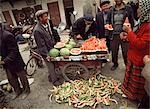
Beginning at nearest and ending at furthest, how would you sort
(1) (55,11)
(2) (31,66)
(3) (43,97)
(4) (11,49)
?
1. (4) (11,49)
2. (3) (43,97)
3. (2) (31,66)
4. (1) (55,11)

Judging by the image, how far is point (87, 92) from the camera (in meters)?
5.36

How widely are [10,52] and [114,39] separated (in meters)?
3.02

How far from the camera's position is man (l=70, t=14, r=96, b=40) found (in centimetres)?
581

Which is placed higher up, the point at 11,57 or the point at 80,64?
the point at 11,57

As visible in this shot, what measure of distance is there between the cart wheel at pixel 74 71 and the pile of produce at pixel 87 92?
0.62 feet

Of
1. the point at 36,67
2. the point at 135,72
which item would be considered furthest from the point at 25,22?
the point at 135,72

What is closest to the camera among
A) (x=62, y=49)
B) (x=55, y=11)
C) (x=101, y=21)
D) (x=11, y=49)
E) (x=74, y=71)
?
(x=11, y=49)

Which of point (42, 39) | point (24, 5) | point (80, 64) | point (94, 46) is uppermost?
point (42, 39)

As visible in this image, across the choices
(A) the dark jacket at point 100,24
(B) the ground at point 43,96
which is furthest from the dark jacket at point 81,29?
(B) the ground at point 43,96

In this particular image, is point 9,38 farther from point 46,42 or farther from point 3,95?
point 3,95

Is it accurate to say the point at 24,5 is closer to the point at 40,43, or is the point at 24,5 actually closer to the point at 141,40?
the point at 40,43

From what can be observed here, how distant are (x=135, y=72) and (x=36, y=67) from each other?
416 cm

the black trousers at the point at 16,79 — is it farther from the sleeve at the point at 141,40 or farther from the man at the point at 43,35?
the sleeve at the point at 141,40

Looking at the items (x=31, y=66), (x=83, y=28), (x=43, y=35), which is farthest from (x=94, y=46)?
(x=31, y=66)
